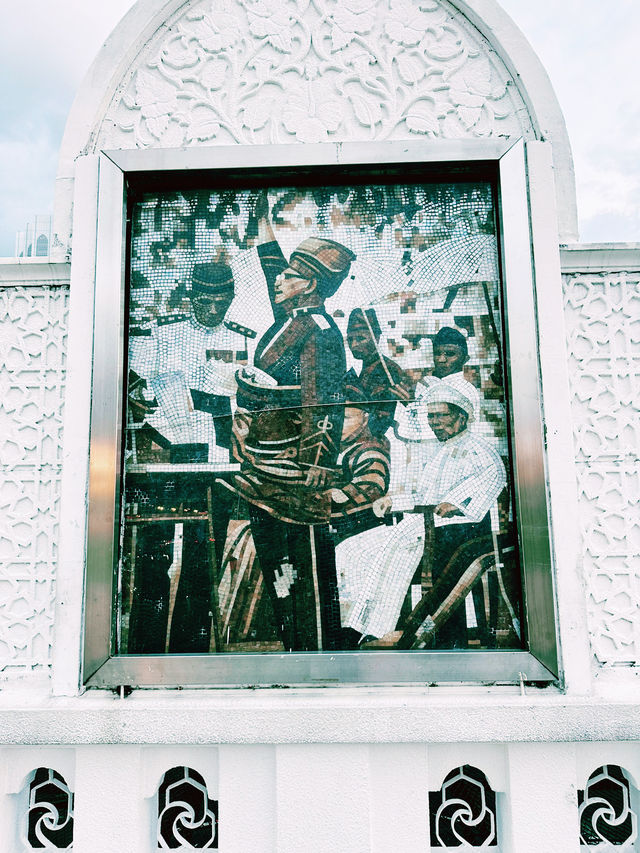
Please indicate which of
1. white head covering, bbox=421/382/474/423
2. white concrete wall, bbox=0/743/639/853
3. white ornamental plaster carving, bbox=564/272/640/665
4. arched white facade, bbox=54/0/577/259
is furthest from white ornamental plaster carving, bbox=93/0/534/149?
white concrete wall, bbox=0/743/639/853

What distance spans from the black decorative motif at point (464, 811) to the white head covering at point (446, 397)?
111 cm

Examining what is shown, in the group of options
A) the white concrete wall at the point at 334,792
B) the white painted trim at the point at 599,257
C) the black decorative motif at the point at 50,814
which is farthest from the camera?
the white painted trim at the point at 599,257

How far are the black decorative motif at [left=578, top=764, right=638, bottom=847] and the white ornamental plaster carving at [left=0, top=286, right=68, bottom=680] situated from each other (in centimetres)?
170

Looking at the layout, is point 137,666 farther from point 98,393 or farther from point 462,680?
point 462,680

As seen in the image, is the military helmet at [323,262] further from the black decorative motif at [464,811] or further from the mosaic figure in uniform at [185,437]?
the black decorative motif at [464,811]

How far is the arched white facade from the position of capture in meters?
1.74

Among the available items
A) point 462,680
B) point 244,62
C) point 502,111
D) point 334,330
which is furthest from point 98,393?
point 502,111

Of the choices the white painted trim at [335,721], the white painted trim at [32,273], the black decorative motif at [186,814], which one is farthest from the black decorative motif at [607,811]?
the white painted trim at [32,273]

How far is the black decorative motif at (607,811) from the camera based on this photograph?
60.3 inches

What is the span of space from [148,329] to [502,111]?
1.39 meters

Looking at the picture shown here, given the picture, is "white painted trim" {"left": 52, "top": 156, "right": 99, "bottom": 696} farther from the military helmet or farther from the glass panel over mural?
the military helmet

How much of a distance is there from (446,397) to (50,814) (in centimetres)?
178

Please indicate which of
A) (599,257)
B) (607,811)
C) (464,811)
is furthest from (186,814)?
(599,257)

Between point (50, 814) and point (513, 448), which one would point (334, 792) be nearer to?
point (50, 814)
